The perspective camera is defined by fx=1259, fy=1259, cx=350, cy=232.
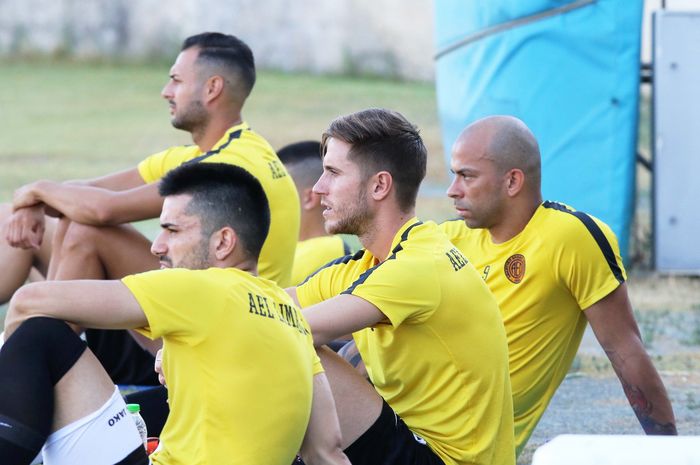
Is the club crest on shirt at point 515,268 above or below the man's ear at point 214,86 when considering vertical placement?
below

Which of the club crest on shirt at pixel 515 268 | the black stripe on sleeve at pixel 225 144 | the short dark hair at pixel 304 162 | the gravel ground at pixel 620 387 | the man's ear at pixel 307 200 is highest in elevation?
the black stripe on sleeve at pixel 225 144

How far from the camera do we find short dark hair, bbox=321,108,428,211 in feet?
12.0

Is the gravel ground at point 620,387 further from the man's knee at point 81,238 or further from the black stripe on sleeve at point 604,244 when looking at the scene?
the man's knee at point 81,238

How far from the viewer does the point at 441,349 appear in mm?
3514

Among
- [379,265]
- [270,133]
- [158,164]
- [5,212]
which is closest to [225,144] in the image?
[158,164]

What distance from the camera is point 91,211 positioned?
514 cm

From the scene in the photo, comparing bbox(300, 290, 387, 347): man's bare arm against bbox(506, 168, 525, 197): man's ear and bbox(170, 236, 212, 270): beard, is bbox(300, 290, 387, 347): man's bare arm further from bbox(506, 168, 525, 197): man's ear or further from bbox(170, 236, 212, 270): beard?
bbox(506, 168, 525, 197): man's ear

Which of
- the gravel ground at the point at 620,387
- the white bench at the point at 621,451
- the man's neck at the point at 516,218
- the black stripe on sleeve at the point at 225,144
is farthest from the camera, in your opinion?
the black stripe on sleeve at the point at 225,144

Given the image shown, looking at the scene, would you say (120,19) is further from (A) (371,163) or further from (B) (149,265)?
(A) (371,163)

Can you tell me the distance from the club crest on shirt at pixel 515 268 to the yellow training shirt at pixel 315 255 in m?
1.67

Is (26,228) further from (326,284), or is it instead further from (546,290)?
(546,290)

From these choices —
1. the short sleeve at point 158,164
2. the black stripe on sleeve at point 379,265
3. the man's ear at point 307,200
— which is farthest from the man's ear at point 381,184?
the man's ear at point 307,200

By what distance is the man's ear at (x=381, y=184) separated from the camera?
365 centimetres

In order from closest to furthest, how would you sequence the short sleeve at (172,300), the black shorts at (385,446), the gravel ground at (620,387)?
the short sleeve at (172,300) → the black shorts at (385,446) → the gravel ground at (620,387)
